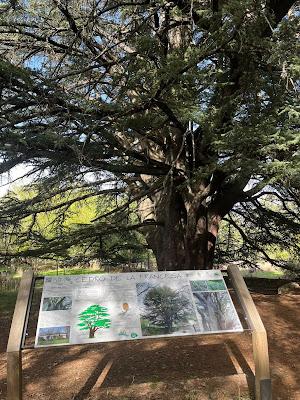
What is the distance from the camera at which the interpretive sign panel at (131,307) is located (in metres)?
3.38

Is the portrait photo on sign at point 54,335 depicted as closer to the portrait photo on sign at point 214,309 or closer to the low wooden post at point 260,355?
the portrait photo on sign at point 214,309

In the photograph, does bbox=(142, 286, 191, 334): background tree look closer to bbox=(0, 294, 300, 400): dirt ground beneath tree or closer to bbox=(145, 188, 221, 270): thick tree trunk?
bbox=(0, 294, 300, 400): dirt ground beneath tree

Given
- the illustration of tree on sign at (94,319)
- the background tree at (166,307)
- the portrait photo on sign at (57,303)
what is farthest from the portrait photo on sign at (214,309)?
the portrait photo on sign at (57,303)

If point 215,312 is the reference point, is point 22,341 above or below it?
below

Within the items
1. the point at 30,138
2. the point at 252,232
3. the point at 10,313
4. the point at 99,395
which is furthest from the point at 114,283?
the point at 252,232

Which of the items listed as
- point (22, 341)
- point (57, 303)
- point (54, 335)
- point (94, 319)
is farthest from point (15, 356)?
point (94, 319)

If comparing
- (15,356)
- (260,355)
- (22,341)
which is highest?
(22,341)

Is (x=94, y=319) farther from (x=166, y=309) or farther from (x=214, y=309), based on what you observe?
(x=214, y=309)

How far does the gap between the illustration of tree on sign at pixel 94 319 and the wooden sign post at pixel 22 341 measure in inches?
18.1

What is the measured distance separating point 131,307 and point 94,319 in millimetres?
332

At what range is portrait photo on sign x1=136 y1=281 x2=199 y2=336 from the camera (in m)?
3.50

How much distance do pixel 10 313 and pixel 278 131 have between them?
703 cm

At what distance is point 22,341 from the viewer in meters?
3.28

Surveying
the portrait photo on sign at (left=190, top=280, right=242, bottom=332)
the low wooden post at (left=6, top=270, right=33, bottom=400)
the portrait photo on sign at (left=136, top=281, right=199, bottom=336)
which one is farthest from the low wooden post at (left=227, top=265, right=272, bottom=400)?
the low wooden post at (left=6, top=270, right=33, bottom=400)
